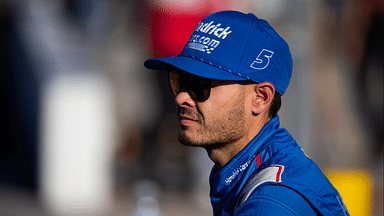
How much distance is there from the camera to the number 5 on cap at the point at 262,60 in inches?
87.0

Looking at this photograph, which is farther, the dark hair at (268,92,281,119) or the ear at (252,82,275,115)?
the dark hair at (268,92,281,119)

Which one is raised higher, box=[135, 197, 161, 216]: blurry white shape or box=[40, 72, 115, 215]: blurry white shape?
box=[40, 72, 115, 215]: blurry white shape

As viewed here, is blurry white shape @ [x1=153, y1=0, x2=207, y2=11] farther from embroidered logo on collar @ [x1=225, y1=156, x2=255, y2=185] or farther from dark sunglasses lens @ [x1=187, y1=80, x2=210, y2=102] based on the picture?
embroidered logo on collar @ [x1=225, y1=156, x2=255, y2=185]

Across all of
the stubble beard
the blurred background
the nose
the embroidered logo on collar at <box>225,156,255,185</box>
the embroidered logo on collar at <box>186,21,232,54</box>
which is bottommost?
the embroidered logo on collar at <box>225,156,255,185</box>

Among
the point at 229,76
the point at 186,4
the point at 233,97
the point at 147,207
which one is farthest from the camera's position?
the point at 186,4

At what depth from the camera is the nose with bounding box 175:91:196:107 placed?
2.41 meters

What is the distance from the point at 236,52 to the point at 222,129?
1.45 ft

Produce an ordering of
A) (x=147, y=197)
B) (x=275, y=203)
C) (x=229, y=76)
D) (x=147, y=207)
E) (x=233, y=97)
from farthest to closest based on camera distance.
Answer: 1. (x=147, y=197)
2. (x=147, y=207)
3. (x=233, y=97)
4. (x=229, y=76)
5. (x=275, y=203)

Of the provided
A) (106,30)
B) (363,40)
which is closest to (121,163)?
(106,30)

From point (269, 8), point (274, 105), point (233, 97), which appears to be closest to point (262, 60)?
point (233, 97)

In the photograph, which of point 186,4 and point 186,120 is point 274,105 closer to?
point 186,120

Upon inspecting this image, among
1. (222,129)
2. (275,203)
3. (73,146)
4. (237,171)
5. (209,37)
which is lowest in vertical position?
(275,203)

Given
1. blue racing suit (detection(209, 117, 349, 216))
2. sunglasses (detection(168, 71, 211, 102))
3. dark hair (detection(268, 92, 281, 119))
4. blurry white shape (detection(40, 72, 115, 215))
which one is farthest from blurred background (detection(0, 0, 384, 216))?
blue racing suit (detection(209, 117, 349, 216))

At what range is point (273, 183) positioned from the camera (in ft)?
5.57
